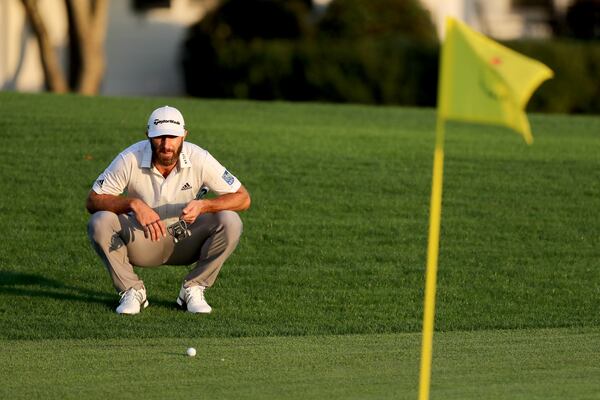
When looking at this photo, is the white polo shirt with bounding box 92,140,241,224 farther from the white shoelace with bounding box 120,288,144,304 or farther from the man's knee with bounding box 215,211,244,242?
the white shoelace with bounding box 120,288,144,304

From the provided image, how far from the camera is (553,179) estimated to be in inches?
643

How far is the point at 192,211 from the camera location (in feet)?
34.4

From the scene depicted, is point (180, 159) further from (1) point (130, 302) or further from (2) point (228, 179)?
(1) point (130, 302)

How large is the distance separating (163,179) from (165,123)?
1.66 feet

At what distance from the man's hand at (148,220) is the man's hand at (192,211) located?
167 mm

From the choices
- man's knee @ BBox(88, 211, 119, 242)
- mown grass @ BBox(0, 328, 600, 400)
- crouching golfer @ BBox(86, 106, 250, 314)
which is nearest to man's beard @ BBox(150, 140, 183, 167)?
crouching golfer @ BBox(86, 106, 250, 314)

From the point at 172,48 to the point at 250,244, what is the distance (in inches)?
789

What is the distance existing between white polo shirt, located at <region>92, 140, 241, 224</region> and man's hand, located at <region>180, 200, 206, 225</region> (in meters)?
0.27

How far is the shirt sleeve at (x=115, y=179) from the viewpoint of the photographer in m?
10.7

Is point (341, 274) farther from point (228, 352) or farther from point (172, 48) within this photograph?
point (172, 48)

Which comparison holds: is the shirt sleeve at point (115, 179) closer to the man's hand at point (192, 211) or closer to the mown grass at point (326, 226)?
the man's hand at point (192, 211)

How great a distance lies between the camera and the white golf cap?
10.4m

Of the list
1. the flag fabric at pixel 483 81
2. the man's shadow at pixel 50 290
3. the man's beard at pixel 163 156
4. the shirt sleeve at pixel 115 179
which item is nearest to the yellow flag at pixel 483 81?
the flag fabric at pixel 483 81

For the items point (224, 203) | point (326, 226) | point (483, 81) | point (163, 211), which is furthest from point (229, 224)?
point (483, 81)
